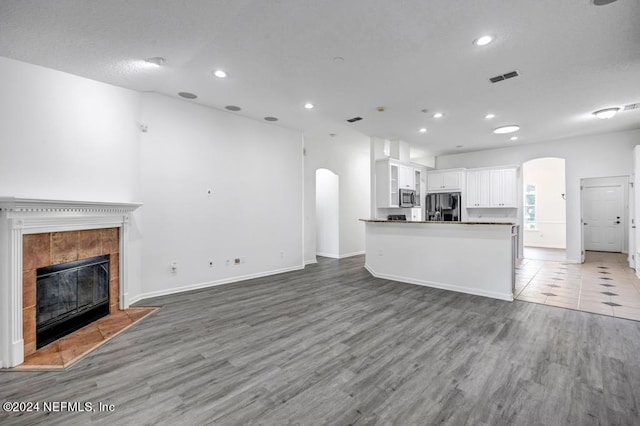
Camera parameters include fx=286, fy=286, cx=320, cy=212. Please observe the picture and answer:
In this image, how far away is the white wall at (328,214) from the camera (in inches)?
317

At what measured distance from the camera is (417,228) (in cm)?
515

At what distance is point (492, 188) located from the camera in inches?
307

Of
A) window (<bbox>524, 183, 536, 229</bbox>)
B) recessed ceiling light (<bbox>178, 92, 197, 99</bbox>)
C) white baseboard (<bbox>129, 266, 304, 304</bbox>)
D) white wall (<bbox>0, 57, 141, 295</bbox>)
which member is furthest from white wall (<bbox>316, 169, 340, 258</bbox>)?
window (<bbox>524, 183, 536, 229</bbox>)

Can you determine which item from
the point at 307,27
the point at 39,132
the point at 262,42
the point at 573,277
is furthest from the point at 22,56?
the point at 573,277

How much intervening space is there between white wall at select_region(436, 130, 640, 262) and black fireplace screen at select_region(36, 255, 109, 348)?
9.40 m

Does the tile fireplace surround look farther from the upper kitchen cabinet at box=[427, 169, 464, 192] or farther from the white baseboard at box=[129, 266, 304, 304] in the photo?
the upper kitchen cabinet at box=[427, 169, 464, 192]

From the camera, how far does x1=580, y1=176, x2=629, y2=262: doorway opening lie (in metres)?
8.38

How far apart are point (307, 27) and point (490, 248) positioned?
3.92 metres

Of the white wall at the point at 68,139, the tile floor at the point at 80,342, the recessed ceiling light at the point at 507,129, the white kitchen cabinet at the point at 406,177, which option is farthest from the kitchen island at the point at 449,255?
the white wall at the point at 68,139

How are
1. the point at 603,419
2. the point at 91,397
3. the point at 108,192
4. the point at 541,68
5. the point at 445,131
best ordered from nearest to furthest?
the point at 603,419, the point at 91,397, the point at 541,68, the point at 108,192, the point at 445,131

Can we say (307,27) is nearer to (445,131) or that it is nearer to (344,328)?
A: (344,328)

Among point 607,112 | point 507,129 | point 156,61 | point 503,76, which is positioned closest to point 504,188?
point 507,129

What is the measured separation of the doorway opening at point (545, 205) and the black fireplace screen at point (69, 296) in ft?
35.7

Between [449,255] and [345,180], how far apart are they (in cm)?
416
